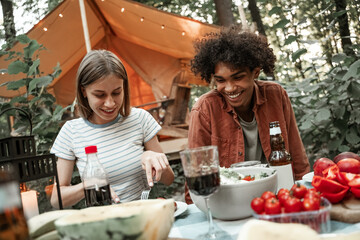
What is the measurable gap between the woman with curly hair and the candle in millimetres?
1204

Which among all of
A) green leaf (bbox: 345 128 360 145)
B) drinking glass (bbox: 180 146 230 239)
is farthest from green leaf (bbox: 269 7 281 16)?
drinking glass (bbox: 180 146 230 239)

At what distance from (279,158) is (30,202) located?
3.08 ft

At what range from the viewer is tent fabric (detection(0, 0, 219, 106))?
5293 millimetres

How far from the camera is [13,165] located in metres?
0.99

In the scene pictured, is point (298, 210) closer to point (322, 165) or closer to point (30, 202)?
point (322, 165)

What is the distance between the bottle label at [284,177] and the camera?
1.31 metres

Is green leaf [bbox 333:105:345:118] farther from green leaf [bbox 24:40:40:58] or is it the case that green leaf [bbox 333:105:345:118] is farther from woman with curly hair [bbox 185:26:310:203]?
green leaf [bbox 24:40:40:58]

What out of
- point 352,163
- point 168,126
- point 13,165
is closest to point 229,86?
point 352,163

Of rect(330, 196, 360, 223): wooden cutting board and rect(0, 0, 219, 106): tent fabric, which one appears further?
rect(0, 0, 219, 106): tent fabric

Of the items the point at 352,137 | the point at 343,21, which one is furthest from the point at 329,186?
the point at 343,21

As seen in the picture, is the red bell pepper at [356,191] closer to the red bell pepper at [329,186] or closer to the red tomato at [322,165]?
the red bell pepper at [329,186]

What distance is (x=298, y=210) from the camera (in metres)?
0.82

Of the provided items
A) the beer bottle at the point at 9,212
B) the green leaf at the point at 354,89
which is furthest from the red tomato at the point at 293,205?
the green leaf at the point at 354,89

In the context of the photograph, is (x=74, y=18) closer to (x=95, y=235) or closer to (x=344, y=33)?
(x=344, y=33)
